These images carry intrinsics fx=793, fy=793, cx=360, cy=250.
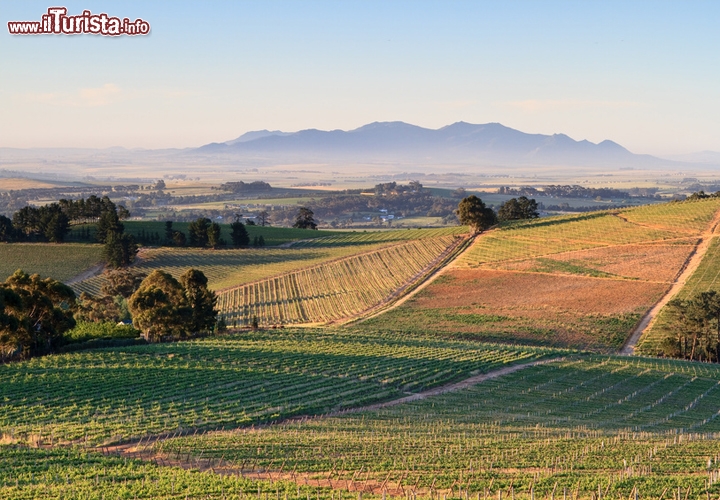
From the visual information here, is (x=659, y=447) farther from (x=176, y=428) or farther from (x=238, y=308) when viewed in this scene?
(x=238, y=308)

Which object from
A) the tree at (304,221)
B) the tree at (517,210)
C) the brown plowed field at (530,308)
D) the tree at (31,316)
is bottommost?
the brown plowed field at (530,308)

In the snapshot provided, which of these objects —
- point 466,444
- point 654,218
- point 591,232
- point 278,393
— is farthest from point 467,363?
point 654,218

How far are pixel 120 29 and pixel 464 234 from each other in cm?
7407

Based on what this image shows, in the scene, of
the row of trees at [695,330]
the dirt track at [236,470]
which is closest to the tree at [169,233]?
the row of trees at [695,330]

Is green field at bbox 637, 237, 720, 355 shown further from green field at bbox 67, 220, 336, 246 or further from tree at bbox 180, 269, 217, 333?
green field at bbox 67, 220, 336, 246

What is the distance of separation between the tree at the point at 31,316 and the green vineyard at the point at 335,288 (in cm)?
2410

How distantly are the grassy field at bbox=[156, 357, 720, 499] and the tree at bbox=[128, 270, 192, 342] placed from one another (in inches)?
1207

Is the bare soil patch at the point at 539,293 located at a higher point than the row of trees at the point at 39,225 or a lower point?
lower

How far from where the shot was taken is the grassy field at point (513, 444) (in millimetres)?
24250

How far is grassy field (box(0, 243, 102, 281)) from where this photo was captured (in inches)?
4432

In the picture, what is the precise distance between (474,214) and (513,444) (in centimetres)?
9558

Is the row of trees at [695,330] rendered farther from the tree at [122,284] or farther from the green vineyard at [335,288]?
the tree at [122,284]

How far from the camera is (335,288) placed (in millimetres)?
102312

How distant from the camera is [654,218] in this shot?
122750 millimetres
